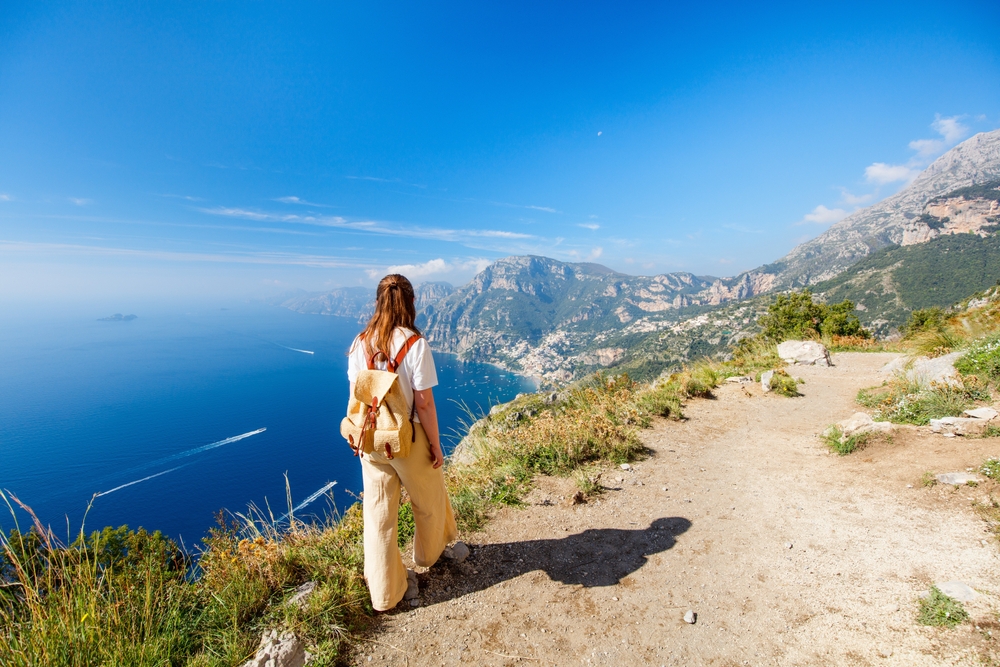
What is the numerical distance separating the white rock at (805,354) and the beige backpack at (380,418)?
1404 centimetres

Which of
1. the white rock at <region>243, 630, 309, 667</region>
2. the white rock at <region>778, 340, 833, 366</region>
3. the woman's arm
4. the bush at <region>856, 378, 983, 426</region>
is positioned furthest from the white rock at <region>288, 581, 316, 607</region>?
the white rock at <region>778, 340, 833, 366</region>

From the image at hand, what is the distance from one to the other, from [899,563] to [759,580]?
1.19 m

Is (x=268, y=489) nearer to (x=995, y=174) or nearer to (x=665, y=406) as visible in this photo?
(x=665, y=406)

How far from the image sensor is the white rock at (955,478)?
13.4 ft

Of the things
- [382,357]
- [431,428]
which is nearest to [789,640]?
[431,428]

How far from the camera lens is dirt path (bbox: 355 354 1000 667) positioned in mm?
2613

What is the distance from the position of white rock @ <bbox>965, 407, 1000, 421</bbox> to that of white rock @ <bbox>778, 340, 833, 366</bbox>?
275 inches

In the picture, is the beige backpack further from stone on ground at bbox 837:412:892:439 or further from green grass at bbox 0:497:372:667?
stone on ground at bbox 837:412:892:439

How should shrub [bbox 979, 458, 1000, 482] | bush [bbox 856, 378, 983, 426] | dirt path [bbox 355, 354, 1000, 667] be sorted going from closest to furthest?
dirt path [bbox 355, 354, 1000, 667], shrub [bbox 979, 458, 1000, 482], bush [bbox 856, 378, 983, 426]

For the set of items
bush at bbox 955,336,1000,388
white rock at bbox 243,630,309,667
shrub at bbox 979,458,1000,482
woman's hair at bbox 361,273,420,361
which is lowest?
white rock at bbox 243,630,309,667

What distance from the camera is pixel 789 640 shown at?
2643 mm

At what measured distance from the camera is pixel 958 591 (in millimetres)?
2707

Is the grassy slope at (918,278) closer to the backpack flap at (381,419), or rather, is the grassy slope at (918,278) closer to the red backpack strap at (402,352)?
the red backpack strap at (402,352)

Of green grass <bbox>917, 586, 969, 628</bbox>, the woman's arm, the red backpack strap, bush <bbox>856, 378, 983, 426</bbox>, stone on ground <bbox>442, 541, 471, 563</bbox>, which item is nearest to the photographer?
green grass <bbox>917, 586, 969, 628</bbox>
